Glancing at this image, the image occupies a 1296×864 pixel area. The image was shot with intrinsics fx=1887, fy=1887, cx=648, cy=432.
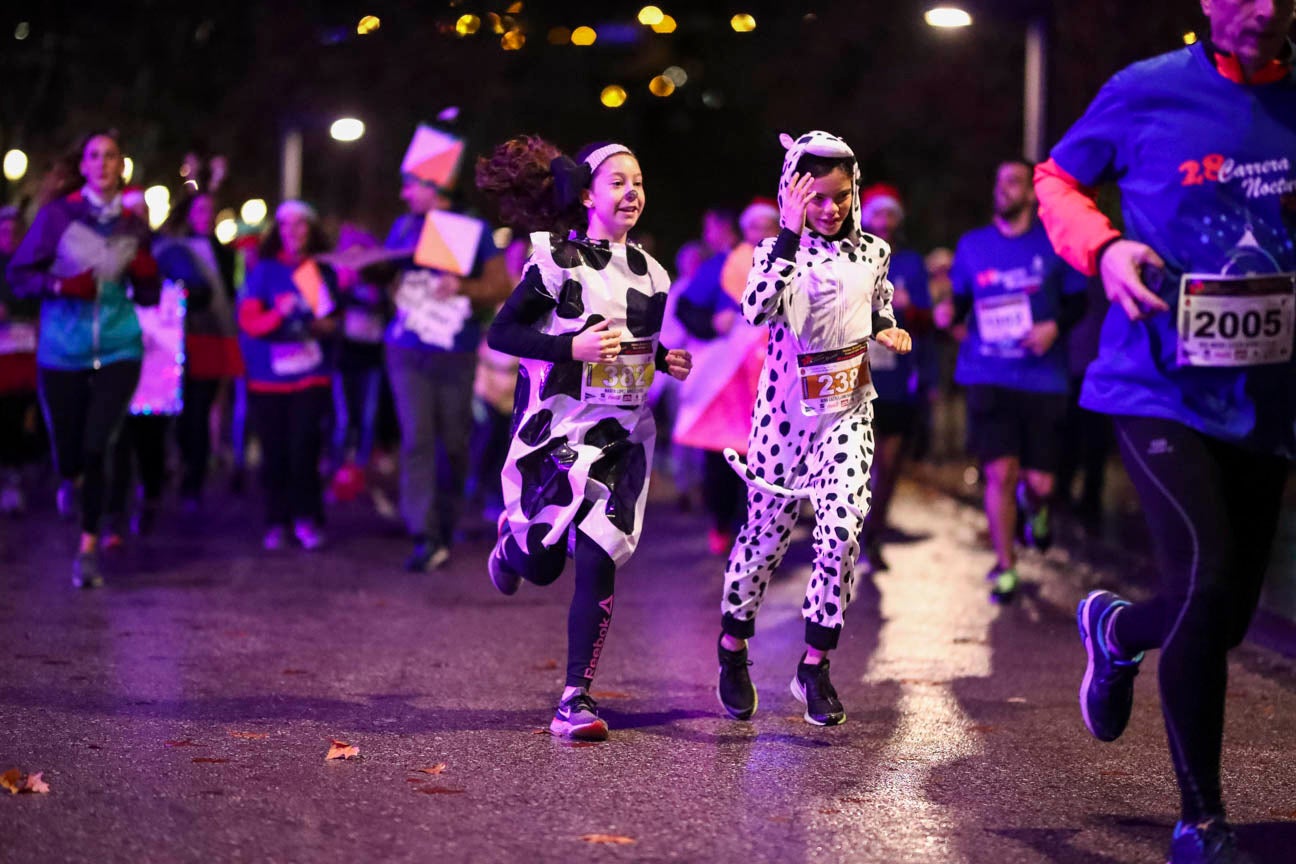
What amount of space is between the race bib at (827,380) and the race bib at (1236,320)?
1.84 m

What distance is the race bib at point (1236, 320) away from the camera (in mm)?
4871

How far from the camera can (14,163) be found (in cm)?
2286

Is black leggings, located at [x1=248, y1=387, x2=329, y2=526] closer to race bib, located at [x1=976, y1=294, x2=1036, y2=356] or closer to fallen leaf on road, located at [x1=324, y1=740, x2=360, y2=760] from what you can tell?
race bib, located at [x1=976, y1=294, x2=1036, y2=356]

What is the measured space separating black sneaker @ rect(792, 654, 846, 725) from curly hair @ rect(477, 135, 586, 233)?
5.81 feet

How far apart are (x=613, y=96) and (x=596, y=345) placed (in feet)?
134

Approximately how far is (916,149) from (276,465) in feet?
75.3

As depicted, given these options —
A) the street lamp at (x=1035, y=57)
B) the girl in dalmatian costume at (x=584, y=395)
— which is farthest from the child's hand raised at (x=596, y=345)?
the street lamp at (x=1035, y=57)

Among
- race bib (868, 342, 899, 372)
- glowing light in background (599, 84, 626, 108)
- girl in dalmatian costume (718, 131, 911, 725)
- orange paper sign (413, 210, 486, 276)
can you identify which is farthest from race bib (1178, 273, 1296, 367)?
glowing light in background (599, 84, 626, 108)

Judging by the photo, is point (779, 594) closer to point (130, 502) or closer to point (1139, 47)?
point (130, 502)

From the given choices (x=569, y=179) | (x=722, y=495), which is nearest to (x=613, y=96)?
(x=722, y=495)

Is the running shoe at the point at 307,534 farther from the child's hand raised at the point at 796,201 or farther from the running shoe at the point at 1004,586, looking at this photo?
the child's hand raised at the point at 796,201

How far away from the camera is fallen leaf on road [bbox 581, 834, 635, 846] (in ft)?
16.2

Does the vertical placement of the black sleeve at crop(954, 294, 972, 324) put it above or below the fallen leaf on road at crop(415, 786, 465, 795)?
above

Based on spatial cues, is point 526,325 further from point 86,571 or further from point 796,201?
point 86,571
